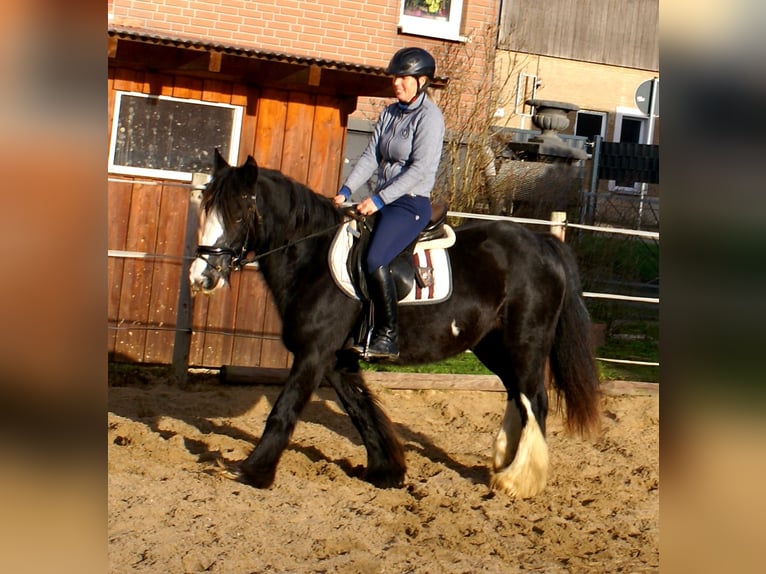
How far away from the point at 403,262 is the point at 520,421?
1475 mm

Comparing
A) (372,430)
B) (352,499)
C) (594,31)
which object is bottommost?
(352,499)

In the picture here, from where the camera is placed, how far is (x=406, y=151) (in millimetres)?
5469

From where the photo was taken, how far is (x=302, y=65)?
795 cm

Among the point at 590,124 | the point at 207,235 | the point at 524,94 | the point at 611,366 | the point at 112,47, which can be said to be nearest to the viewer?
the point at 207,235

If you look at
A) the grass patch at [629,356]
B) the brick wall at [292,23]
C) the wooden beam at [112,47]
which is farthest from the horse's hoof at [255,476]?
the brick wall at [292,23]

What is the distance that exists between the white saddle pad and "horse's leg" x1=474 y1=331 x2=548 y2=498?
640mm

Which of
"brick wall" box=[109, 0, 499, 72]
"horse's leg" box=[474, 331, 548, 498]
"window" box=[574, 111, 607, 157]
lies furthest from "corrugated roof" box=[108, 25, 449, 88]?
"window" box=[574, 111, 607, 157]

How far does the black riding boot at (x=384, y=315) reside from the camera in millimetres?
5328

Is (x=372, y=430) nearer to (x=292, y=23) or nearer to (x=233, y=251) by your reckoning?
(x=233, y=251)

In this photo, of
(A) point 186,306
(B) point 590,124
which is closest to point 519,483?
(A) point 186,306

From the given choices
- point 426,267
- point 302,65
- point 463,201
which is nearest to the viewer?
point 426,267
